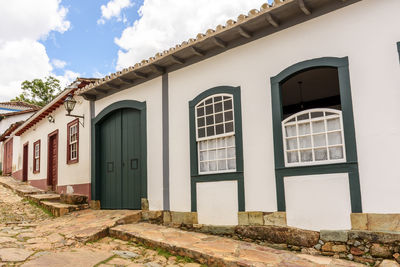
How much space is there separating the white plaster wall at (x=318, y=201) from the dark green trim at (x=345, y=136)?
→ 77mm

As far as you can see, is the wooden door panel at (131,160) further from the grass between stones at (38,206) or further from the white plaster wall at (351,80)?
the grass between stones at (38,206)

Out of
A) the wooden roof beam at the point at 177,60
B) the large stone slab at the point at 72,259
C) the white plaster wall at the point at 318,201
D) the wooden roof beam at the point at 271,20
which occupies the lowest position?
the large stone slab at the point at 72,259

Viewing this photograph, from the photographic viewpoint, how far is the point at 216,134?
6.22 m

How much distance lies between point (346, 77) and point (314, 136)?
0.95 metres

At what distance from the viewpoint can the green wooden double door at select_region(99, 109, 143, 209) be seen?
7.89 metres

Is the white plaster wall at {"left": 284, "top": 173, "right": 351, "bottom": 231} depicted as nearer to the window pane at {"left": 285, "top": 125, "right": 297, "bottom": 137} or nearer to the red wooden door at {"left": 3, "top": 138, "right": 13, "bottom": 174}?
the window pane at {"left": 285, "top": 125, "right": 297, "bottom": 137}

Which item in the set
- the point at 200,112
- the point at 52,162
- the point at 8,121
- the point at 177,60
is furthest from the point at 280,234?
the point at 8,121

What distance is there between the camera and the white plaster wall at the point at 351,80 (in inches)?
170

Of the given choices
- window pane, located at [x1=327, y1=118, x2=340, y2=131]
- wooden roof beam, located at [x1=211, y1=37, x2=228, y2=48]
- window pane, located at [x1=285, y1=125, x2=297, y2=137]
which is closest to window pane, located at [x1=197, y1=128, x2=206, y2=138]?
wooden roof beam, located at [x1=211, y1=37, x2=228, y2=48]

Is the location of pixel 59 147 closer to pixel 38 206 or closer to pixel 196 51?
pixel 38 206

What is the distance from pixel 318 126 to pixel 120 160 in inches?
200

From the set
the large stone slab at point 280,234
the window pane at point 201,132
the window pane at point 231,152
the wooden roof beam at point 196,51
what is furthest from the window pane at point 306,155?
the wooden roof beam at point 196,51

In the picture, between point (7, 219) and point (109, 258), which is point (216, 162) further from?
point (7, 219)

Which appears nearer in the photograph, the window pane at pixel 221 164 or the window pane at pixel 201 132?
the window pane at pixel 221 164
